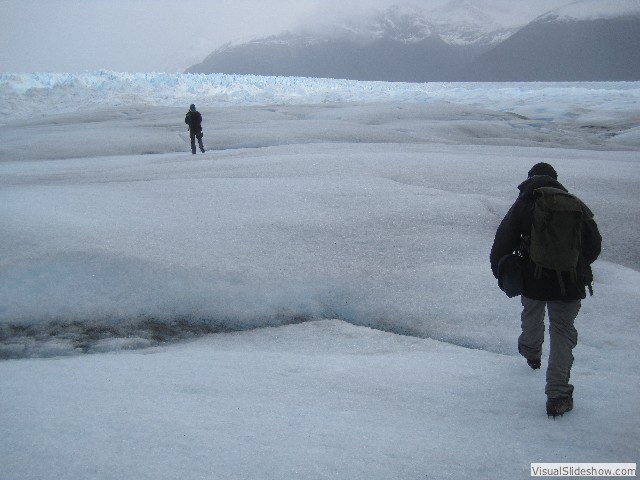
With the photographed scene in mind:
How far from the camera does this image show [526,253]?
307 centimetres

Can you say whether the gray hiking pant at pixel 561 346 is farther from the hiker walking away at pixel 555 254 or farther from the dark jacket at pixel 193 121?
the dark jacket at pixel 193 121

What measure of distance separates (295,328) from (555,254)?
247cm

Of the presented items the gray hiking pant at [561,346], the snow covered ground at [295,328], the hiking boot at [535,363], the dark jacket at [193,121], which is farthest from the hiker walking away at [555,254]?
the dark jacket at [193,121]

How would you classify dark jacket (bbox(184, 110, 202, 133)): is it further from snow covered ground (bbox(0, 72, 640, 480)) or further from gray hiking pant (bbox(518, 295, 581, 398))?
gray hiking pant (bbox(518, 295, 581, 398))

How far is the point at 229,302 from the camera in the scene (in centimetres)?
490

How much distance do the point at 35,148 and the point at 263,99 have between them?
27328 millimetres

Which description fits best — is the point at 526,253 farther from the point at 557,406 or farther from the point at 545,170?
the point at 557,406

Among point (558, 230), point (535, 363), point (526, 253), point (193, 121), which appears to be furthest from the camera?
point (193, 121)

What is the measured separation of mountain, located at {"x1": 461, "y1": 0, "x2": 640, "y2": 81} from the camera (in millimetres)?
169625

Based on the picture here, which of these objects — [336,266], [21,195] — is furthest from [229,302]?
[21,195]

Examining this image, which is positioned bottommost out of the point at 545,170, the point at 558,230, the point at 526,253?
the point at 526,253

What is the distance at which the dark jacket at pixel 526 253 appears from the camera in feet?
9.39

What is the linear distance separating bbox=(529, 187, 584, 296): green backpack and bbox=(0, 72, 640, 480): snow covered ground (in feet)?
2.98

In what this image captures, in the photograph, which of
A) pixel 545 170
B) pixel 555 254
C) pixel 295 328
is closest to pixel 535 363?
pixel 555 254
